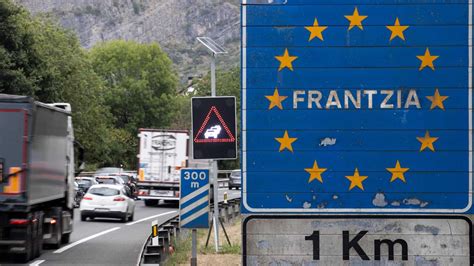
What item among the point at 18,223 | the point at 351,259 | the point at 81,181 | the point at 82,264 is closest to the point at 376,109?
the point at 351,259

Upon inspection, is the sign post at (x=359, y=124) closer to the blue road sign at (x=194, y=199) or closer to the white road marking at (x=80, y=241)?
the blue road sign at (x=194, y=199)

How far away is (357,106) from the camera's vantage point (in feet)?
18.6

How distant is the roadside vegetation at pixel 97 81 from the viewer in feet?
176

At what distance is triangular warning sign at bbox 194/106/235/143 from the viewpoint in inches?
617

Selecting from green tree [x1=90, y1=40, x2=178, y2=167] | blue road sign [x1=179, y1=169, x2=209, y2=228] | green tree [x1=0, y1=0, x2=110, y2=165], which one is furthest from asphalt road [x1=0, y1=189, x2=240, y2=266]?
green tree [x1=90, y1=40, x2=178, y2=167]

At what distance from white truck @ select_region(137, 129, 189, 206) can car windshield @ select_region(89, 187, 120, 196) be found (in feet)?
36.9

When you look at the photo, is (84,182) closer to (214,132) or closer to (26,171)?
(26,171)

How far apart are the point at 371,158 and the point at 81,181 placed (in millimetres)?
49722

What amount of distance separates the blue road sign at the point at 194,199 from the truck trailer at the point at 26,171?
17.0 feet

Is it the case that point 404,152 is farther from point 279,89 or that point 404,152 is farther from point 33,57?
point 33,57

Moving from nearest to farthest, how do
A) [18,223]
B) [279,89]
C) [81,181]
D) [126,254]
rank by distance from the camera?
[279,89] < [18,223] < [126,254] < [81,181]

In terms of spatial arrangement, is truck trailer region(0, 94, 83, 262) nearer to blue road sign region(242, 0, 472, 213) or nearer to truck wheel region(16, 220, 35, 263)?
truck wheel region(16, 220, 35, 263)

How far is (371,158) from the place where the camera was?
5.67 meters

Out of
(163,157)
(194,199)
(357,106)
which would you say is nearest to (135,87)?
(163,157)
